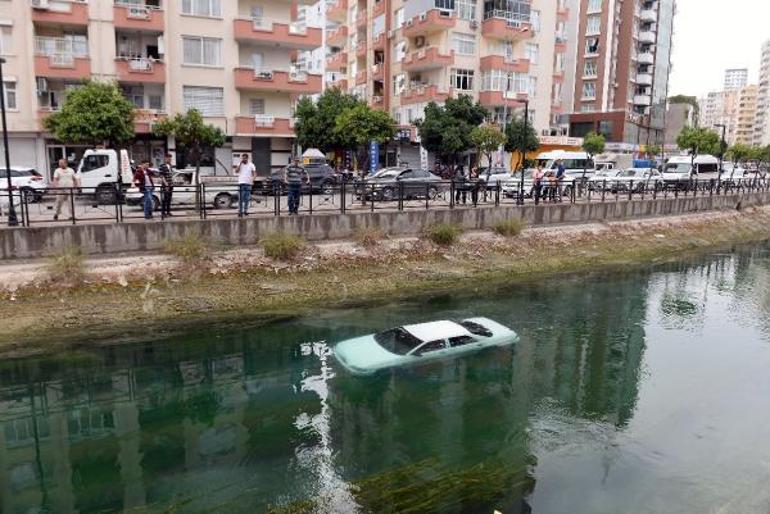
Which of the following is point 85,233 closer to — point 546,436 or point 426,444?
point 426,444

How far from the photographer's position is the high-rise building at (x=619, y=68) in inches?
2805

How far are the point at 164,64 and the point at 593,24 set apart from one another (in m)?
54.3

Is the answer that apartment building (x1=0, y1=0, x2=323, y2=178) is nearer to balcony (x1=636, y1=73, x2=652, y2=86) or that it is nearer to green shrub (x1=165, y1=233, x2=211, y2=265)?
green shrub (x1=165, y1=233, x2=211, y2=265)

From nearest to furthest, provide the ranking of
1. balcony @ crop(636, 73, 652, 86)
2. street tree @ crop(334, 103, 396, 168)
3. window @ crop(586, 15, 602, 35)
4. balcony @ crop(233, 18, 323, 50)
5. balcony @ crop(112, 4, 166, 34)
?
balcony @ crop(112, 4, 166, 34)
street tree @ crop(334, 103, 396, 168)
balcony @ crop(233, 18, 323, 50)
window @ crop(586, 15, 602, 35)
balcony @ crop(636, 73, 652, 86)

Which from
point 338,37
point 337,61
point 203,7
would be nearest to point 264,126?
point 203,7

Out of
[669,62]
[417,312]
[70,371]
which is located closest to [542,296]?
[417,312]

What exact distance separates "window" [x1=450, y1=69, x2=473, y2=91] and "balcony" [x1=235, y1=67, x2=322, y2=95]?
13.2 metres

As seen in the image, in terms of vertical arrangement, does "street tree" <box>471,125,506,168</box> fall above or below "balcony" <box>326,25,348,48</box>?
below

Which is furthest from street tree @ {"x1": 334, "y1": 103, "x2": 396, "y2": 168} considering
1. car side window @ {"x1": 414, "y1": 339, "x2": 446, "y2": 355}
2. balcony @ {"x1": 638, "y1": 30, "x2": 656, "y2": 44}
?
balcony @ {"x1": 638, "y1": 30, "x2": 656, "y2": 44}

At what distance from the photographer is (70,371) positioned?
555 inches

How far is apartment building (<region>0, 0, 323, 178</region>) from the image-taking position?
3341cm

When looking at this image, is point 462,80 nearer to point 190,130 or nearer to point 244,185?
point 190,130

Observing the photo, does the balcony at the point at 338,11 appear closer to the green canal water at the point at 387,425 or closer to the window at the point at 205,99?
the window at the point at 205,99

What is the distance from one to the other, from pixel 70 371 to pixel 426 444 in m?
8.38
